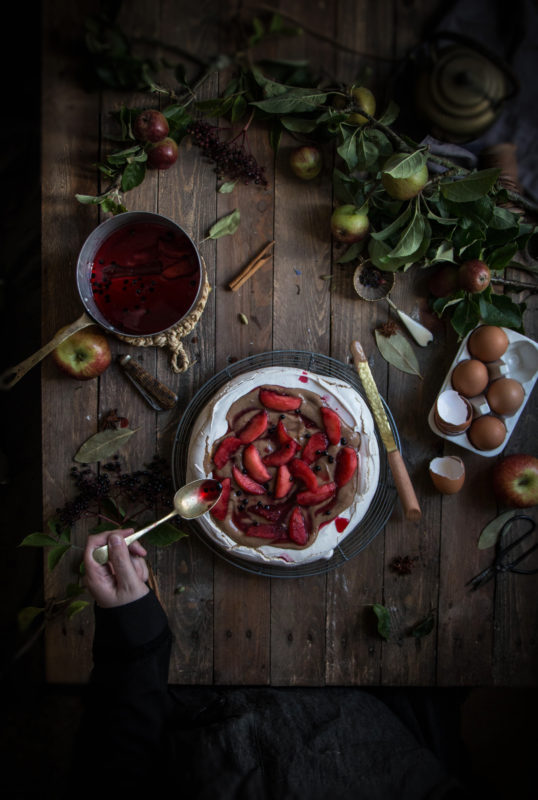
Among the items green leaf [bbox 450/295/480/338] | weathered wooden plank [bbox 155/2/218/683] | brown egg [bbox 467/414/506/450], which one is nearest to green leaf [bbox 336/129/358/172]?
weathered wooden plank [bbox 155/2/218/683]

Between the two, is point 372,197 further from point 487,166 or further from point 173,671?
point 173,671

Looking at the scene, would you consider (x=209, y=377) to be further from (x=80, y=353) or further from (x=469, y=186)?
(x=469, y=186)

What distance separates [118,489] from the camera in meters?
1.69

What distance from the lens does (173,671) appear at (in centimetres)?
170

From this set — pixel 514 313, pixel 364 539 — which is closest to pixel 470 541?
pixel 364 539

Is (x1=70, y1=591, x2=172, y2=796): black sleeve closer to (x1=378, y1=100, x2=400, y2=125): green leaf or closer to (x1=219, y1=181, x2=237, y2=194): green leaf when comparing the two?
(x1=219, y1=181, x2=237, y2=194): green leaf

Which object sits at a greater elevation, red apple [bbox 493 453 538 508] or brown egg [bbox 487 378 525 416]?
brown egg [bbox 487 378 525 416]

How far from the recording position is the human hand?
1.35 metres

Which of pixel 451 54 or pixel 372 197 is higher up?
pixel 372 197

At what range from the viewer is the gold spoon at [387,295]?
170 cm

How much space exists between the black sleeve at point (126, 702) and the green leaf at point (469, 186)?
1405 mm

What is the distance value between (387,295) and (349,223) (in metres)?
0.26

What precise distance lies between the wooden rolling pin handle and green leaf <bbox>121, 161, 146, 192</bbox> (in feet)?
3.77

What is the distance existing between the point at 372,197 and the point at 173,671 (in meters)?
1.64
